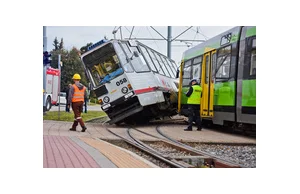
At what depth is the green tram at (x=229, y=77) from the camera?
23.8ft

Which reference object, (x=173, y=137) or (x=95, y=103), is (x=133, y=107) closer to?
(x=95, y=103)

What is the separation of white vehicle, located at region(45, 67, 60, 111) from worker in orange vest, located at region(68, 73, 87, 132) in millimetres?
302

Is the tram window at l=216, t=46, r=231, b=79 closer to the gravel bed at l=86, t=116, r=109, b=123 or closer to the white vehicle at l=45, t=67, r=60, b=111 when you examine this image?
the gravel bed at l=86, t=116, r=109, b=123

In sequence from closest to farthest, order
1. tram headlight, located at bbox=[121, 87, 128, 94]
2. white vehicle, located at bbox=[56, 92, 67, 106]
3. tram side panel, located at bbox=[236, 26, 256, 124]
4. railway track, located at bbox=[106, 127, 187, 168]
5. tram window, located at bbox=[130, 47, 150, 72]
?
railway track, located at bbox=[106, 127, 187, 168] < tram side panel, located at bbox=[236, 26, 256, 124] < white vehicle, located at bbox=[56, 92, 67, 106] < tram headlight, located at bbox=[121, 87, 128, 94] < tram window, located at bbox=[130, 47, 150, 72]

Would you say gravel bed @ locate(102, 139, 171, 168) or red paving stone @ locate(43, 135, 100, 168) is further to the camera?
gravel bed @ locate(102, 139, 171, 168)

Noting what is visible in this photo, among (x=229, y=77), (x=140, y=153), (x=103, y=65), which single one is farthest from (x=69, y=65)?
(x=229, y=77)

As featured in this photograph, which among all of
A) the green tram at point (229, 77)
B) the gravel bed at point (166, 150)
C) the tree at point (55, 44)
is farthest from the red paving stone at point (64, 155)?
the green tram at point (229, 77)

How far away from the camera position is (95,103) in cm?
944

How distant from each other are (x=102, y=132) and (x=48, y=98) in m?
1.46

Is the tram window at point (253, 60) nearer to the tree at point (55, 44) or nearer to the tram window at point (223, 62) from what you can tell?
the tram window at point (223, 62)

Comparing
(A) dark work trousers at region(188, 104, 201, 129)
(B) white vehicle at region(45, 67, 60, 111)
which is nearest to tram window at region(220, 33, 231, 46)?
(A) dark work trousers at region(188, 104, 201, 129)

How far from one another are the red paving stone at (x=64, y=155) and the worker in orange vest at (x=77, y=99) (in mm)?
938

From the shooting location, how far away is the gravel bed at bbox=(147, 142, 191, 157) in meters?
6.76
